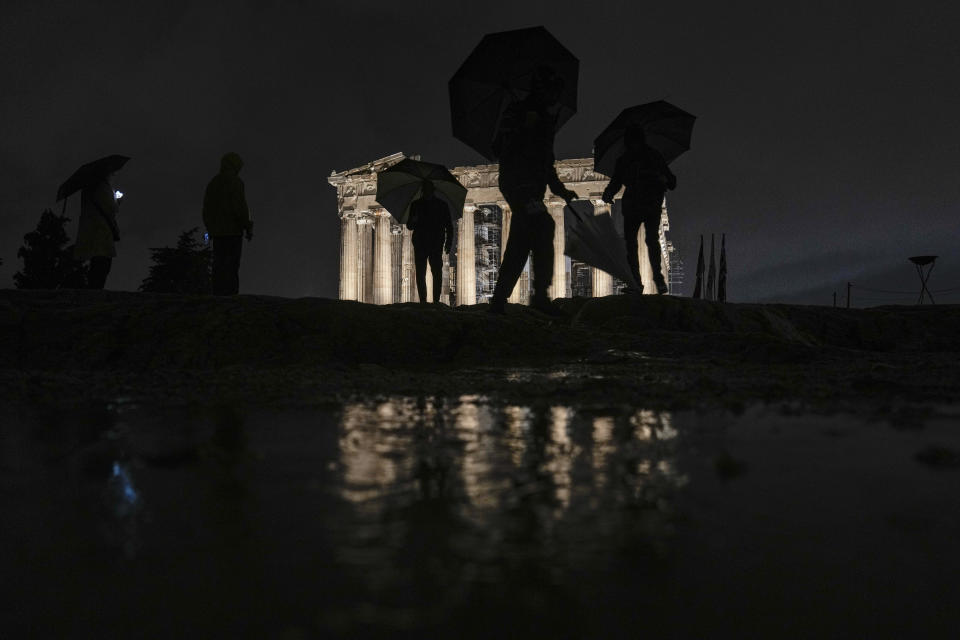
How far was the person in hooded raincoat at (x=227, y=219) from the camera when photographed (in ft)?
23.7

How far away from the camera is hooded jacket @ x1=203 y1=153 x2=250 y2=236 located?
723 centimetres

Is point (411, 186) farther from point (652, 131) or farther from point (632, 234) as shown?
point (632, 234)

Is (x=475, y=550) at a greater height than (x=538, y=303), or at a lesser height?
lesser

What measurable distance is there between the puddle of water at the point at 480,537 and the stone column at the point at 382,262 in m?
29.3

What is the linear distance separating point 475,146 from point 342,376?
484 cm

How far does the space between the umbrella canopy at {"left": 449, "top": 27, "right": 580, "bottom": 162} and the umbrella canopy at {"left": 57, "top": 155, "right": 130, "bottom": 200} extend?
15.3 ft

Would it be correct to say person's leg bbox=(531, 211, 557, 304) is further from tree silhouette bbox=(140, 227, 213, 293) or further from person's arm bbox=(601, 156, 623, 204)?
tree silhouette bbox=(140, 227, 213, 293)

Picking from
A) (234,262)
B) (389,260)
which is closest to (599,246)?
(234,262)

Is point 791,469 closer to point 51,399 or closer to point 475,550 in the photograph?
point 475,550

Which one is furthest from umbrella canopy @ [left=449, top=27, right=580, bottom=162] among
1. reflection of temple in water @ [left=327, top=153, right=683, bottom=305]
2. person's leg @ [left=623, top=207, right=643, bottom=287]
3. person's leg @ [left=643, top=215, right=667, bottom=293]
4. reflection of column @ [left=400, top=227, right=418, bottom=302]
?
reflection of column @ [left=400, top=227, right=418, bottom=302]

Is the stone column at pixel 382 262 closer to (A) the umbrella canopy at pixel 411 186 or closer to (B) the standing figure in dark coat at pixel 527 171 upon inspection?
(A) the umbrella canopy at pixel 411 186

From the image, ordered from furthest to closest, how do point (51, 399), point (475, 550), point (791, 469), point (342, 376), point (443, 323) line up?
point (443, 323)
point (342, 376)
point (51, 399)
point (791, 469)
point (475, 550)

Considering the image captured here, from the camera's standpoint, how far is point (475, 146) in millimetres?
6969

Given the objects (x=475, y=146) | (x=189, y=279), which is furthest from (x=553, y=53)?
(x=189, y=279)
